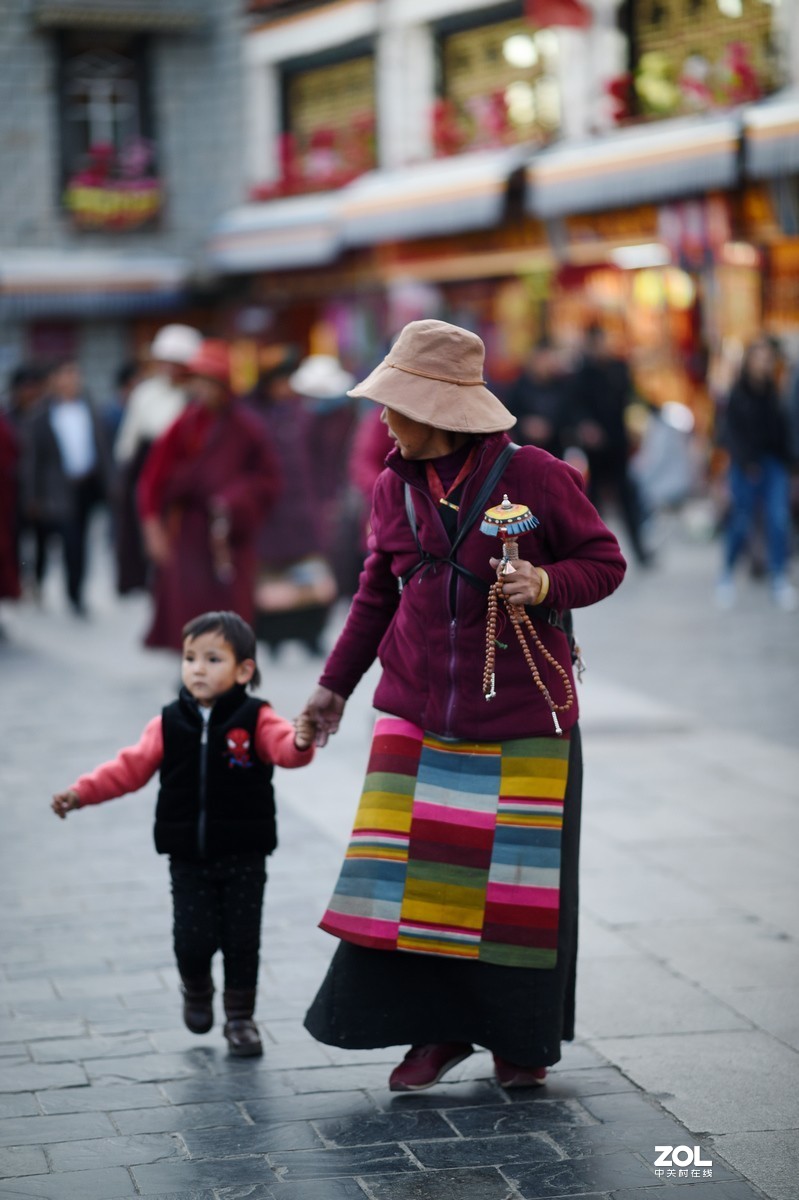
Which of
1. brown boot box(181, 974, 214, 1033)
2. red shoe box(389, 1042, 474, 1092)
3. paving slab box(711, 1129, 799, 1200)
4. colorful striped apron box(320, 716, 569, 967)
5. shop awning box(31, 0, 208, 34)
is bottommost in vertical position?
paving slab box(711, 1129, 799, 1200)

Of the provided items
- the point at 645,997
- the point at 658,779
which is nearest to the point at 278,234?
the point at 658,779

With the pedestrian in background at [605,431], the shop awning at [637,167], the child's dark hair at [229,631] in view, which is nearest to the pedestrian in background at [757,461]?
the pedestrian in background at [605,431]

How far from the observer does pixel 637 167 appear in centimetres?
1772

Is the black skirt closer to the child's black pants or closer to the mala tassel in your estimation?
the mala tassel

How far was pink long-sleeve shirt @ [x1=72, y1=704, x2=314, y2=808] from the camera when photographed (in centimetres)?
445

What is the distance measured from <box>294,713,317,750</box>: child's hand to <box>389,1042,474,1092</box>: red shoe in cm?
73

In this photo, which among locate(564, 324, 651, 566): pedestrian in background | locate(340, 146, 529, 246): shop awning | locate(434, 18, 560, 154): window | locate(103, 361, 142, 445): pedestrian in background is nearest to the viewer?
locate(564, 324, 651, 566): pedestrian in background

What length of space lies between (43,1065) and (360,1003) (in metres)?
0.78

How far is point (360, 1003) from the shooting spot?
4223mm

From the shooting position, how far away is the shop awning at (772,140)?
52.0 ft

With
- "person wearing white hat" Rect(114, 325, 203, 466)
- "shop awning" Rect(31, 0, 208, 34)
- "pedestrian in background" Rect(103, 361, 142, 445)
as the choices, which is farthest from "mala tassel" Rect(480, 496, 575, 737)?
"shop awning" Rect(31, 0, 208, 34)

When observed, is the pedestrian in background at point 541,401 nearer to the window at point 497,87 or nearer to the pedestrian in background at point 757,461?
the pedestrian in background at point 757,461

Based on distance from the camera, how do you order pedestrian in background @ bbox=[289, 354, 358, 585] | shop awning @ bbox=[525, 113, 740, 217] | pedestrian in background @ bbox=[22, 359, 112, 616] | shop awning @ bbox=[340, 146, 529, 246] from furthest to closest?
shop awning @ bbox=[340, 146, 529, 246] → shop awning @ bbox=[525, 113, 740, 217] → pedestrian in background @ bbox=[22, 359, 112, 616] → pedestrian in background @ bbox=[289, 354, 358, 585]

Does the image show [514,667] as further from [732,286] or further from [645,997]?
[732,286]
